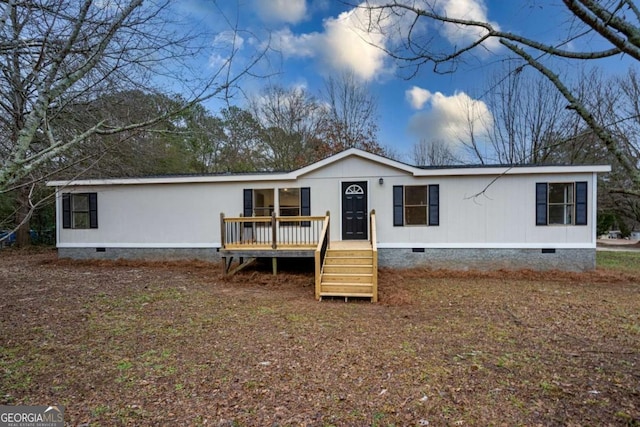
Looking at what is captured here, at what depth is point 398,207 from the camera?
9438 mm

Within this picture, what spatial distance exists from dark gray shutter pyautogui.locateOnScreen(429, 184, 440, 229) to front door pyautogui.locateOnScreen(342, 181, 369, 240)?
1952 mm

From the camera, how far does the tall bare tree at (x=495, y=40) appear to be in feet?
6.47

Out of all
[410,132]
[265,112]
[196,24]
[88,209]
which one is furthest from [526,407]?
[265,112]

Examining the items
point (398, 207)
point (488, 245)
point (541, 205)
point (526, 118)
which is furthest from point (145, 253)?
point (526, 118)

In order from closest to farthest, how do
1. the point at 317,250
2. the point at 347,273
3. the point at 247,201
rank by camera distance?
the point at 317,250, the point at 347,273, the point at 247,201

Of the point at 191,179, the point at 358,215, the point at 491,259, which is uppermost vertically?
the point at 191,179

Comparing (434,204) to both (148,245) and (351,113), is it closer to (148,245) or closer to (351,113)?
(148,245)

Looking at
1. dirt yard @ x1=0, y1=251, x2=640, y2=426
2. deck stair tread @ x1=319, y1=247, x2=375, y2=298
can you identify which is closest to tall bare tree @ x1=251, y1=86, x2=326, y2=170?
deck stair tread @ x1=319, y1=247, x2=375, y2=298

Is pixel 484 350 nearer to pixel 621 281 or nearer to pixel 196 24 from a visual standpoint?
pixel 196 24

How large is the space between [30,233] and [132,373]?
17792 millimetres

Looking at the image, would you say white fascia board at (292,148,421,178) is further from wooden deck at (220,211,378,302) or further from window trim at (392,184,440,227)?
wooden deck at (220,211,378,302)

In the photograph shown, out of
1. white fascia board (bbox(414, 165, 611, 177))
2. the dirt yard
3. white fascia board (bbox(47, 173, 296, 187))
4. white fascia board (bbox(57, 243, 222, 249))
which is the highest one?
white fascia board (bbox(414, 165, 611, 177))

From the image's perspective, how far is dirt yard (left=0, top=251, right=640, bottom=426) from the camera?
269 centimetres

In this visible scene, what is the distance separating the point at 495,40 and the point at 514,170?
21.8 ft
